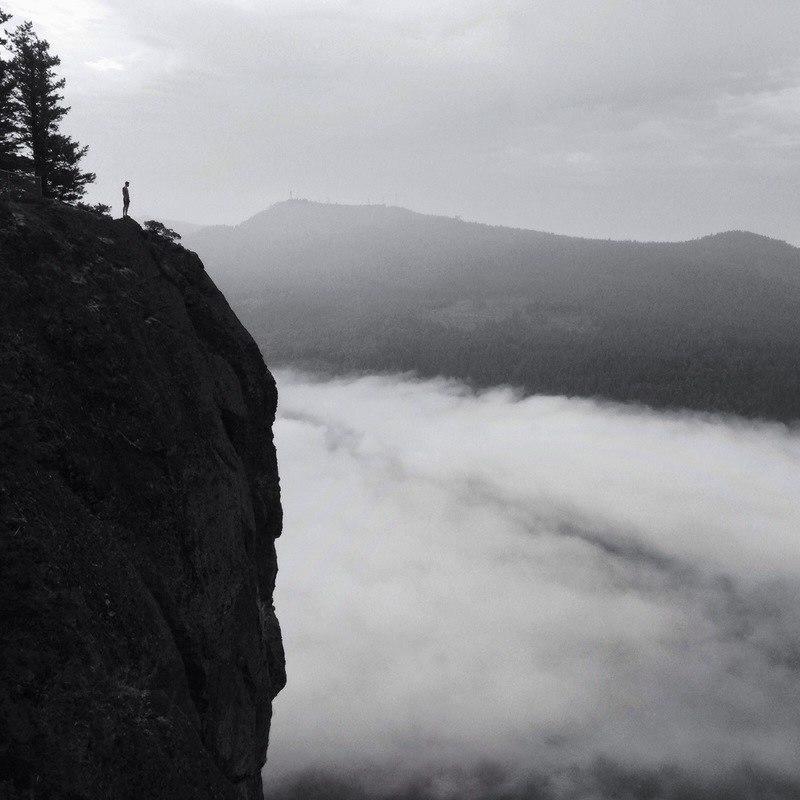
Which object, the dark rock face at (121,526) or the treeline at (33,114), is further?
the treeline at (33,114)

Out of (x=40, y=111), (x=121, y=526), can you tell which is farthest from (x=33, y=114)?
(x=121, y=526)

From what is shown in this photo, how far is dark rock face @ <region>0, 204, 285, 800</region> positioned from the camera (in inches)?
426

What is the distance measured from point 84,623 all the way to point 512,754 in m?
218

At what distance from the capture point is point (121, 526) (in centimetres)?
1479

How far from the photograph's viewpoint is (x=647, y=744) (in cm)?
19925

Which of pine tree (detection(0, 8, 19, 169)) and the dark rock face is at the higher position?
pine tree (detection(0, 8, 19, 169))

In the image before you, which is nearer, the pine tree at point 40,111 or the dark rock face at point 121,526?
the dark rock face at point 121,526

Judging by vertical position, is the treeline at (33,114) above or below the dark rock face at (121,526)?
above

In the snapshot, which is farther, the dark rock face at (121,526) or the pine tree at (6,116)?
the pine tree at (6,116)

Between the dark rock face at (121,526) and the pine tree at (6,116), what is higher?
the pine tree at (6,116)

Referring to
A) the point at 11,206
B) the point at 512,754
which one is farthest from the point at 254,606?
the point at 512,754

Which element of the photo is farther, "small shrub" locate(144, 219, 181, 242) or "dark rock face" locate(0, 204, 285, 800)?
A: "small shrub" locate(144, 219, 181, 242)

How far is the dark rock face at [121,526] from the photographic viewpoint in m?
10.8

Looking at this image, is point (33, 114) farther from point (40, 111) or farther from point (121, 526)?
point (121, 526)
